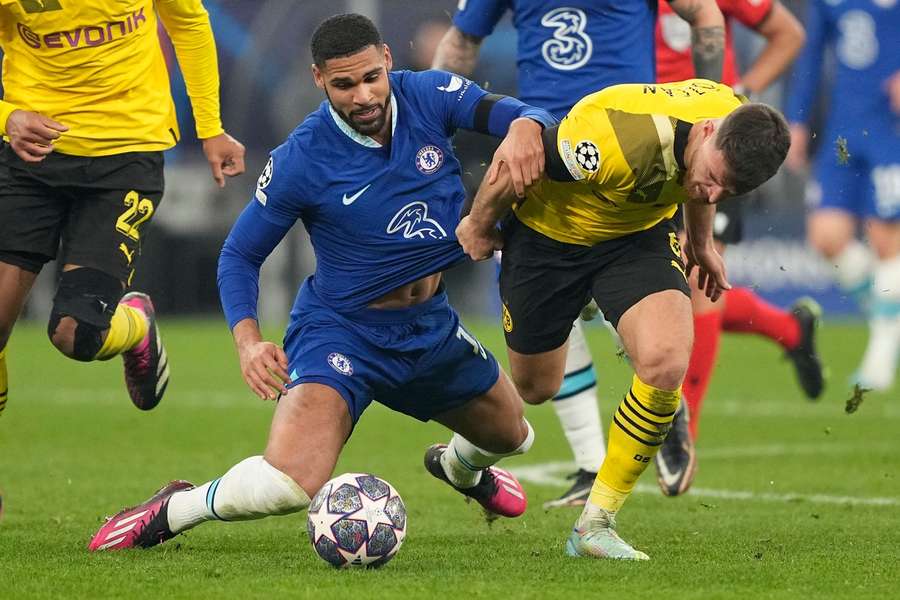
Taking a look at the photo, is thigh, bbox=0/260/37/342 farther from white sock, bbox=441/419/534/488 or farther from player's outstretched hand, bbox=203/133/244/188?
white sock, bbox=441/419/534/488

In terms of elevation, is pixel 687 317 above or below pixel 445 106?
below

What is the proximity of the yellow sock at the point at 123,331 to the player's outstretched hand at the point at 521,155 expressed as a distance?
1.97 m

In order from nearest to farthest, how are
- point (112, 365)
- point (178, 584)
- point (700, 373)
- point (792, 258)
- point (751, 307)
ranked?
1. point (178, 584)
2. point (700, 373)
3. point (751, 307)
4. point (112, 365)
5. point (792, 258)

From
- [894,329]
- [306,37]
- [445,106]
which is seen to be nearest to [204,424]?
[894,329]

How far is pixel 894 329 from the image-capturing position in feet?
34.2

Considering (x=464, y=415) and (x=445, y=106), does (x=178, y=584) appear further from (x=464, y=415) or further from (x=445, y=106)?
(x=445, y=106)

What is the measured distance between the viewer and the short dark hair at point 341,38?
5480mm

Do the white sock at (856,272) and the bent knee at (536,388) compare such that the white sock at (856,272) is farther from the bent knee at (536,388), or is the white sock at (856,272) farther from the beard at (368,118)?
the beard at (368,118)

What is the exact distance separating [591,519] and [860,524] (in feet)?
4.70

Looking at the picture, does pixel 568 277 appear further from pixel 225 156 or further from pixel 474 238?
pixel 225 156

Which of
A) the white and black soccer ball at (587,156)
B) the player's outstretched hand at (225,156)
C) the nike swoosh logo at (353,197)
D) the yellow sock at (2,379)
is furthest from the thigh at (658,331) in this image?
the yellow sock at (2,379)

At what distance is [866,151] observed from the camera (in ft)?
36.6

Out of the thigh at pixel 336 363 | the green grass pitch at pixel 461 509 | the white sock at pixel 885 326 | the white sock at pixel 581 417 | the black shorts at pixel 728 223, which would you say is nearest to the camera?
the green grass pitch at pixel 461 509

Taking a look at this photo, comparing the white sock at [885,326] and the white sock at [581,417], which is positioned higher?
Result: the white sock at [581,417]
